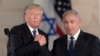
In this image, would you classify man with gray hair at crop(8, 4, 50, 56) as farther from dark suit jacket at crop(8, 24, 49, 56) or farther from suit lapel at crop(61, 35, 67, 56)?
suit lapel at crop(61, 35, 67, 56)

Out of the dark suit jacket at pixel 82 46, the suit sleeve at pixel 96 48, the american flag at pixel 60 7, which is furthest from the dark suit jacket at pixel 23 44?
the american flag at pixel 60 7

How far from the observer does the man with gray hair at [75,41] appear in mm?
2396

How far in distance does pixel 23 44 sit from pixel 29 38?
3.2 inches

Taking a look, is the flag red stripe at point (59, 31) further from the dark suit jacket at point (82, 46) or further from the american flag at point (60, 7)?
the dark suit jacket at point (82, 46)

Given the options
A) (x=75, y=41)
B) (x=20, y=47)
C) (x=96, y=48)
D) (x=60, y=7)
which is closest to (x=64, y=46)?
(x=75, y=41)

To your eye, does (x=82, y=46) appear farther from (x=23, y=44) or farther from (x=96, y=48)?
(x=23, y=44)

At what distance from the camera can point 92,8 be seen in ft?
11.3

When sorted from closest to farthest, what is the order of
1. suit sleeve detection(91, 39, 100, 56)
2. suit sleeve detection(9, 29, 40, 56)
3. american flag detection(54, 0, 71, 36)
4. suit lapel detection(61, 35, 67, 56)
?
1. suit sleeve detection(9, 29, 40, 56)
2. suit sleeve detection(91, 39, 100, 56)
3. suit lapel detection(61, 35, 67, 56)
4. american flag detection(54, 0, 71, 36)

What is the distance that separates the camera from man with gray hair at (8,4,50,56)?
2260 millimetres

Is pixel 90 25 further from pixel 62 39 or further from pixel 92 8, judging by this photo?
pixel 62 39

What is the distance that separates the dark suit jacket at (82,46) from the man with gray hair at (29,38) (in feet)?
0.49

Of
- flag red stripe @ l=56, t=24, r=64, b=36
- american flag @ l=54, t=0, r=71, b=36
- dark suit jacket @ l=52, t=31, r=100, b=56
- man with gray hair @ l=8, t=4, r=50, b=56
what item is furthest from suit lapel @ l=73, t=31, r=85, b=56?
flag red stripe @ l=56, t=24, r=64, b=36

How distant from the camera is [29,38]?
2383mm

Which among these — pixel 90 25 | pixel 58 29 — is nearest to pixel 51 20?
pixel 58 29
